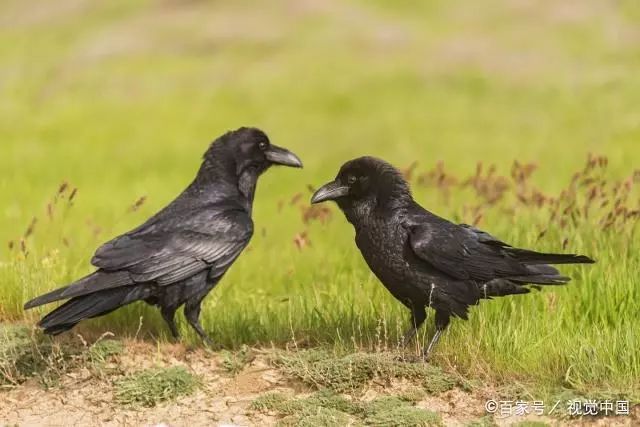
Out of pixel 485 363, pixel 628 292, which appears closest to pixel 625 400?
pixel 485 363

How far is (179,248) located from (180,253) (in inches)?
1.4

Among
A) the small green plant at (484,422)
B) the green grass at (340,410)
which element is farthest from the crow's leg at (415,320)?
the small green plant at (484,422)

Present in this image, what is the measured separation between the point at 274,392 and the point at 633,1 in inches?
1011

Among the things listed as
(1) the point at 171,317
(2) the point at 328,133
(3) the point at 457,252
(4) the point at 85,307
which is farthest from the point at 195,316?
(2) the point at 328,133

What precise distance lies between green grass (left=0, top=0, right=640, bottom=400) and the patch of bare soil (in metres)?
0.25

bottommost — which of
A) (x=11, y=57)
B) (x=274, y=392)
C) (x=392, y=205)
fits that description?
(x=274, y=392)

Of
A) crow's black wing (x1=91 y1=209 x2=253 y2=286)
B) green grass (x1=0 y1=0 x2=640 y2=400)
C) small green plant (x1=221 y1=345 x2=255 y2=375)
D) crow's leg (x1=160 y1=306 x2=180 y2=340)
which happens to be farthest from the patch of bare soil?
crow's black wing (x1=91 y1=209 x2=253 y2=286)

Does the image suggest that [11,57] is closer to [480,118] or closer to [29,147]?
[29,147]

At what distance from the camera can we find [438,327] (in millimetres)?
5520

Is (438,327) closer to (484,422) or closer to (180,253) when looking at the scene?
(484,422)

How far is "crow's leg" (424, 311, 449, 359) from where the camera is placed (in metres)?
5.46

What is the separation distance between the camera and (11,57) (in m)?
25.9

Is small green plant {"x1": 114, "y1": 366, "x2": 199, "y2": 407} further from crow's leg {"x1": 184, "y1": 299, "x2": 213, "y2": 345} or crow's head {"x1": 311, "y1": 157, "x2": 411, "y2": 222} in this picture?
crow's head {"x1": 311, "y1": 157, "x2": 411, "y2": 222}

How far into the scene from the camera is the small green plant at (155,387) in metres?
5.44
